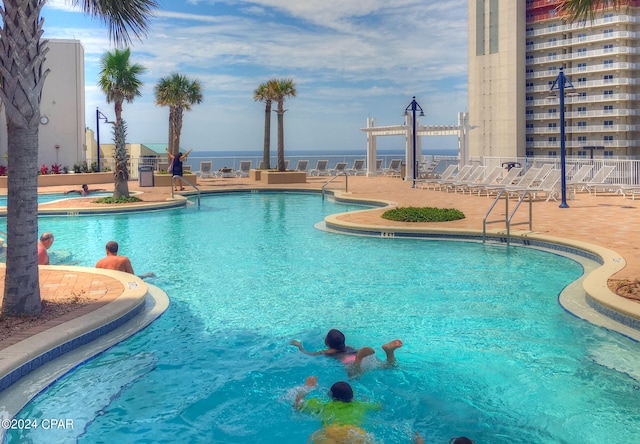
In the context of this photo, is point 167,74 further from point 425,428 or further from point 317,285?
point 425,428

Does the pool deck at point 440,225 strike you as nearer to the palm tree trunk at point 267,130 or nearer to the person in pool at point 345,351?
the person in pool at point 345,351

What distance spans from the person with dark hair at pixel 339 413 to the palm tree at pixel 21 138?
3359 mm

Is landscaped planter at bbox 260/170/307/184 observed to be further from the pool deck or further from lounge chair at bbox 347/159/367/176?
lounge chair at bbox 347/159/367/176

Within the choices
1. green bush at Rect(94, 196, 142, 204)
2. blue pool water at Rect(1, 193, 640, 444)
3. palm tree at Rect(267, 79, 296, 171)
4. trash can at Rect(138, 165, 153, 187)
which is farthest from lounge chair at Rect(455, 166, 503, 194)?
trash can at Rect(138, 165, 153, 187)

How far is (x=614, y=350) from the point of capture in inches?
251

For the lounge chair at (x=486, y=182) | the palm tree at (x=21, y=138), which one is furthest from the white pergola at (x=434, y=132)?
the palm tree at (x=21, y=138)

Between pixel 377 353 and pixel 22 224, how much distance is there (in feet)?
13.3

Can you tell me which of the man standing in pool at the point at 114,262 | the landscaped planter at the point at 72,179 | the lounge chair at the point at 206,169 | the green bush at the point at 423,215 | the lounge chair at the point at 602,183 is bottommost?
the man standing in pool at the point at 114,262

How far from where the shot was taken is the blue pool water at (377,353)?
16.3ft

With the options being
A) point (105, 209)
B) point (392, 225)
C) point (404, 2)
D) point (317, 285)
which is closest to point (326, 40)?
point (404, 2)

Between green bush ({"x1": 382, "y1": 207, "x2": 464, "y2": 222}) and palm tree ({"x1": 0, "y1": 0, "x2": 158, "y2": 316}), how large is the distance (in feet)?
31.2

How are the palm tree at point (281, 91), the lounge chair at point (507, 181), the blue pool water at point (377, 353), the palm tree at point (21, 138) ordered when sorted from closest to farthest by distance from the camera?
the blue pool water at point (377, 353)
the palm tree at point (21, 138)
the lounge chair at point (507, 181)
the palm tree at point (281, 91)

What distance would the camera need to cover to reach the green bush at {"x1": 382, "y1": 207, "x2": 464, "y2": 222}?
14367 millimetres

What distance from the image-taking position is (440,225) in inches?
541
